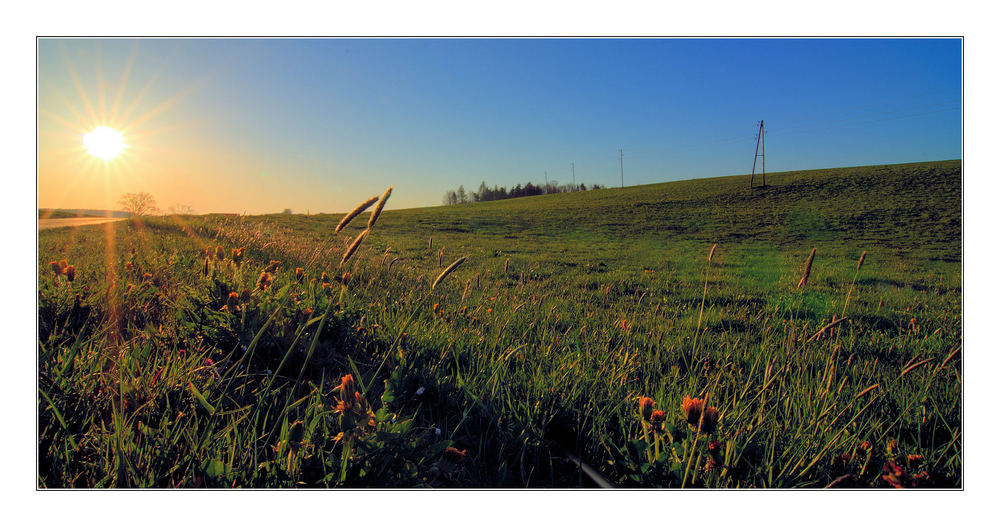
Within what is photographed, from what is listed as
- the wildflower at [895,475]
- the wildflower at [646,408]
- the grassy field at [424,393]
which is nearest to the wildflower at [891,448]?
the grassy field at [424,393]

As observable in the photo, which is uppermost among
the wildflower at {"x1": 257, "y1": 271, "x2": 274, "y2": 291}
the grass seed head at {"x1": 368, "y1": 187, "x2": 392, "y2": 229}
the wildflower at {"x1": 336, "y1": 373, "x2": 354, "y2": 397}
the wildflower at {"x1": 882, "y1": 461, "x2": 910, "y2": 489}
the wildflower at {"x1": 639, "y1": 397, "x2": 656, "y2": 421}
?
the grass seed head at {"x1": 368, "y1": 187, "x2": 392, "y2": 229}

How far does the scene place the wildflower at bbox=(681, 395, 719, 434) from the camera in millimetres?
1324

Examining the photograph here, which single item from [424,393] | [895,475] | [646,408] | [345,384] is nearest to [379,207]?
[345,384]

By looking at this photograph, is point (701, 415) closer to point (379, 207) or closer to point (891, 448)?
point (891, 448)

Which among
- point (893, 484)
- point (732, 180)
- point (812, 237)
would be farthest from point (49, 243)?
point (732, 180)

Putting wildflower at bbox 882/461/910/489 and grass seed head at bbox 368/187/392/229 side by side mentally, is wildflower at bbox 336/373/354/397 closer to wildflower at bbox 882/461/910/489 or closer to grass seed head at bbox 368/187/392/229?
grass seed head at bbox 368/187/392/229

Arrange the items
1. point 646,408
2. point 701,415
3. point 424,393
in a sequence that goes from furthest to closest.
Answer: point 424,393 < point 646,408 < point 701,415

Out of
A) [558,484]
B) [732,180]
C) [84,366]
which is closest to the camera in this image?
[558,484]

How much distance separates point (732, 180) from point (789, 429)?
57146mm

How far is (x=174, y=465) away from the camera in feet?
4.13

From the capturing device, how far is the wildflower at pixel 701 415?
1.32 meters

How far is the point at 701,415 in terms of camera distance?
53.4 inches

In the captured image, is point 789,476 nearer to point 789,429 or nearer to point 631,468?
point 789,429

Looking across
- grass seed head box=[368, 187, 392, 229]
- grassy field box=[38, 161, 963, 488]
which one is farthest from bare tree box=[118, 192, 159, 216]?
grass seed head box=[368, 187, 392, 229]
